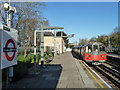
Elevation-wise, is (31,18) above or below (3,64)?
above

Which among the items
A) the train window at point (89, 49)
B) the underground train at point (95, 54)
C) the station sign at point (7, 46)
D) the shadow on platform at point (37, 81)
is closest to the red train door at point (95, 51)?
the underground train at point (95, 54)

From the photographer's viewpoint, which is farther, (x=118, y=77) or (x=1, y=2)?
(x=1, y=2)

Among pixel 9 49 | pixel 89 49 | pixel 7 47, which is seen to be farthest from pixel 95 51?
pixel 7 47

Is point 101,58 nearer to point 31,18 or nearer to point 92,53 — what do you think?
point 92,53

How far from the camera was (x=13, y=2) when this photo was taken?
14.8m

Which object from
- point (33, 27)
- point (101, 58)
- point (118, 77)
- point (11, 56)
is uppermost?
point (33, 27)

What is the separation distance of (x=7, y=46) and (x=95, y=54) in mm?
10292

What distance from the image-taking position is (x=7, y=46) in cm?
413

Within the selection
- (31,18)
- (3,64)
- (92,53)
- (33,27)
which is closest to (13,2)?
(31,18)

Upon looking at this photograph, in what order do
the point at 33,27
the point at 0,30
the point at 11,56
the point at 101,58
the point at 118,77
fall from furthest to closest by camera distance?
1. the point at 33,27
2. the point at 101,58
3. the point at 118,77
4. the point at 11,56
5. the point at 0,30

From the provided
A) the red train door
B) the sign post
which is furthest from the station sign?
the red train door

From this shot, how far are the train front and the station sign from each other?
9.61 m

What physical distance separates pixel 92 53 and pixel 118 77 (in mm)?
4671

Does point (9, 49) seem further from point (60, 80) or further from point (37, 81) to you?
point (60, 80)
